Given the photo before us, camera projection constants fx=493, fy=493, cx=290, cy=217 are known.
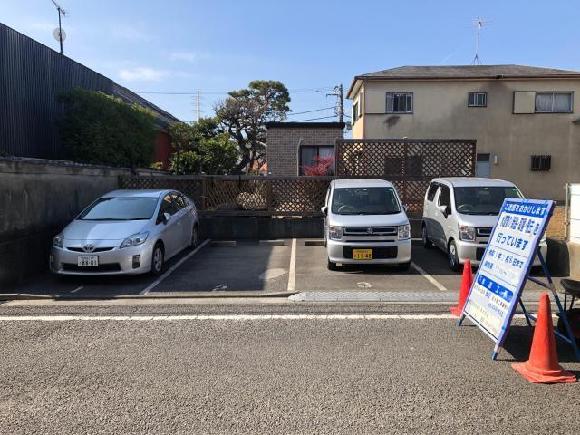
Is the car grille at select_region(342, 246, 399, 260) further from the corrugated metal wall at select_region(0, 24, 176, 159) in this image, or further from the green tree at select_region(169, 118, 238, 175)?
the green tree at select_region(169, 118, 238, 175)

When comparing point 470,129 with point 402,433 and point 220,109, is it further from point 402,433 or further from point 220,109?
point 402,433

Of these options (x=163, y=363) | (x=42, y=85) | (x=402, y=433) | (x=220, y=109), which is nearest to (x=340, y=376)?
(x=402, y=433)

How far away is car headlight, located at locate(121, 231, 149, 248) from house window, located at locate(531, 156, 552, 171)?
70.9ft

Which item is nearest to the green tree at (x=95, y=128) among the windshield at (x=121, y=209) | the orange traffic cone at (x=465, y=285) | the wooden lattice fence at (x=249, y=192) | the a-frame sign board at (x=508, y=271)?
the wooden lattice fence at (x=249, y=192)

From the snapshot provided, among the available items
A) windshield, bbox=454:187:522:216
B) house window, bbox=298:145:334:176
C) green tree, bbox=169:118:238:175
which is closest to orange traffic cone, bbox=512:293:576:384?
windshield, bbox=454:187:522:216

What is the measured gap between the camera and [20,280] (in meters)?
8.23

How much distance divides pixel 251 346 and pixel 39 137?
412 inches

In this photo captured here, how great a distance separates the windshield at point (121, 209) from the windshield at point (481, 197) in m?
5.76

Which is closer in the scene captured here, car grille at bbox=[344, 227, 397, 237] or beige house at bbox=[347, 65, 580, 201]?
car grille at bbox=[344, 227, 397, 237]

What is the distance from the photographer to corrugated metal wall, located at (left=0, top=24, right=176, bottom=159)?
1130 centimetres


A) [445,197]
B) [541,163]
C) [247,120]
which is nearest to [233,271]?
[445,197]

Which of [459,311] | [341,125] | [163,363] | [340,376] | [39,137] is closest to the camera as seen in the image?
[340,376]

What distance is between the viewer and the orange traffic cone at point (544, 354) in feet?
13.6

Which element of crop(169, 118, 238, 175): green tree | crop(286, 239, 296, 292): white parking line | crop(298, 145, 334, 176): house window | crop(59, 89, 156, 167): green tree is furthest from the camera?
crop(169, 118, 238, 175): green tree
